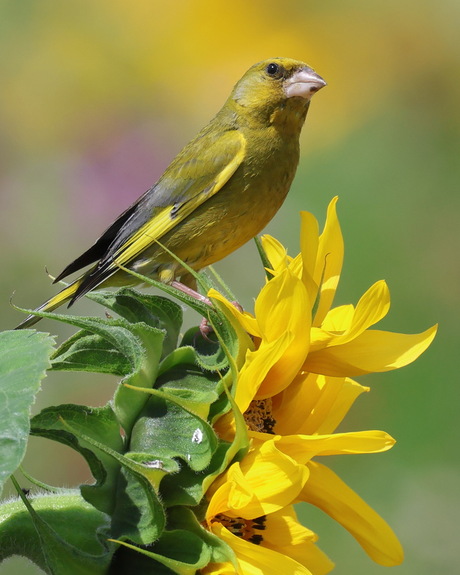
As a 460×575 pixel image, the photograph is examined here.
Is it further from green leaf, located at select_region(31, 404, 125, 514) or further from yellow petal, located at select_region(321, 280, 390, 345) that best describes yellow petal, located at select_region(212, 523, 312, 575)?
yellow petal, located at select_region(321, 280, 390, 345)

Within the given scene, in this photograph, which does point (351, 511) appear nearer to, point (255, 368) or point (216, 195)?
point (255, 368)

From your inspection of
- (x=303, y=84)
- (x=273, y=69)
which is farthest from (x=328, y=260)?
(x=273, y=69)

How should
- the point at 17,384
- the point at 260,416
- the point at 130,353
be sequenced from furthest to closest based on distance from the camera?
the point at 260,416
the point at 130,353
the point at 17,384

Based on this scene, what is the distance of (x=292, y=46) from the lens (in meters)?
4.73

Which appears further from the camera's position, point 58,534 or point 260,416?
point 260,416

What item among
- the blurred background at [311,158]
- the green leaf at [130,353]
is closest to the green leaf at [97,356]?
the green leaf at [130,353]

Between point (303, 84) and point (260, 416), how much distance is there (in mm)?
1116

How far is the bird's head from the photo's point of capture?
208cm

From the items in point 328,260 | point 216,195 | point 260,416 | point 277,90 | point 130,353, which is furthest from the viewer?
point 277,90

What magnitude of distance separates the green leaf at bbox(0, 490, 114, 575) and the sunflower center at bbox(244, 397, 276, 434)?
0.58ft

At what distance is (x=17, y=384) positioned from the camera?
0.87 metres

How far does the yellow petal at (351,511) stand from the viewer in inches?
41.2

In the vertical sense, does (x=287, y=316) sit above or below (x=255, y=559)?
above

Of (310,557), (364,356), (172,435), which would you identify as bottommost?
(310,557)
